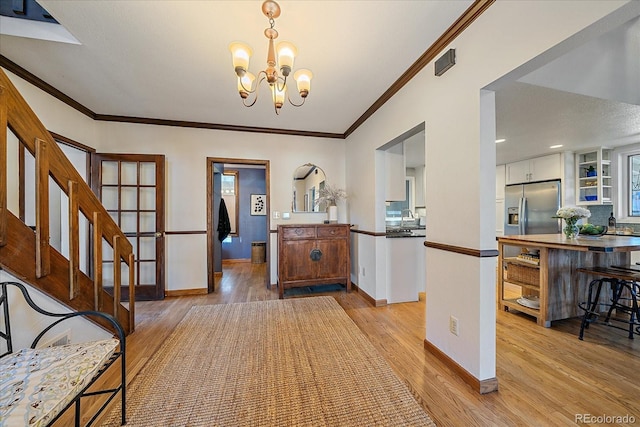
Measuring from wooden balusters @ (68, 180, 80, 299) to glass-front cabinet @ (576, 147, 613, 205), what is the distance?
6908 millimetres

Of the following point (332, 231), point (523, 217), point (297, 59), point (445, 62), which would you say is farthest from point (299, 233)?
point (523, 217)

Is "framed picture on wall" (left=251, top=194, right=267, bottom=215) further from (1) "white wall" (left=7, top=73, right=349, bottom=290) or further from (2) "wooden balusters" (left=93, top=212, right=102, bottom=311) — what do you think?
(2) "wooden balusters" (left=93, top=212, right=102, bottom=311)

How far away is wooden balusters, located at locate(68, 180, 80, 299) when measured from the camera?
1.72m

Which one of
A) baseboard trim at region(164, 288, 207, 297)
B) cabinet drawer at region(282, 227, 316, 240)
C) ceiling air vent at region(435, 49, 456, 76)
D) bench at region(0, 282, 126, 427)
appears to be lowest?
baseboard trim at region(164, 288, 207, 297)

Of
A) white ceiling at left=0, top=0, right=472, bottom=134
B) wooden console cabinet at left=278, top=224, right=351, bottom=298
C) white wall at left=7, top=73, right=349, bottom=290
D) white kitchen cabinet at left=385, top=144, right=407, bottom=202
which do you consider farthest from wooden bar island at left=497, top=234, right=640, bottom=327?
white wall at left=7, top=73, right=349, bottom=290

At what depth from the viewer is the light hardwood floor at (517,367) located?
141cm

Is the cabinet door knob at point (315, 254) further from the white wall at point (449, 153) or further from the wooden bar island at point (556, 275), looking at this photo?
the wooden bar island at point (556, 275)

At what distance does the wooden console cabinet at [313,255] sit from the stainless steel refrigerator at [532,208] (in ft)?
12.3

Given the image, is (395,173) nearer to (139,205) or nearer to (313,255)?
(313,255)

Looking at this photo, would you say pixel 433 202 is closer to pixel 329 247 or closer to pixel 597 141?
pixel 329 247

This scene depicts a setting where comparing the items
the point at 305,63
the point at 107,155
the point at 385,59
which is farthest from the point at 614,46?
the point at 107,155

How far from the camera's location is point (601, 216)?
4480 mm

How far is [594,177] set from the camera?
430 centimetres

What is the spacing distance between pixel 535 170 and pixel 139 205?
6.90 m
